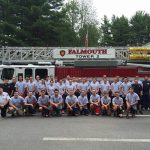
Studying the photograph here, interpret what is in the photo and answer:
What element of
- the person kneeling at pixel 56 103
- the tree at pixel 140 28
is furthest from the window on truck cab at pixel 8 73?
the tree at pixel 140 28

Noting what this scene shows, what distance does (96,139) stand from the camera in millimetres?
12445

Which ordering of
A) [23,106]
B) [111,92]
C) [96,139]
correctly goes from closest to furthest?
[96,139], [23,106], [111,92]

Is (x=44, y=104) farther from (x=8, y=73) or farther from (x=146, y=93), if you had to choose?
(x=8, y=73)

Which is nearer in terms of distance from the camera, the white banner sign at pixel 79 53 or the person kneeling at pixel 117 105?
the person kneeling at pixel 117 105

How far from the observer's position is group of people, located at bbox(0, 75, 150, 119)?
18234 mm

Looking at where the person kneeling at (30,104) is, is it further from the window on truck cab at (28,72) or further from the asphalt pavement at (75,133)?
the window on truck cab at (28,72)

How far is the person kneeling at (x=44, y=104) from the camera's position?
1814 centimetres

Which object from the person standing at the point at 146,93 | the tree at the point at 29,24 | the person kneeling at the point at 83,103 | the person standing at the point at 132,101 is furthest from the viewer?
the tree at the point at 29,24

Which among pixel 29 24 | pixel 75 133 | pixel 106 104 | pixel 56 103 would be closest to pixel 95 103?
pixel 106 104

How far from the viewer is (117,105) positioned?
18.2m

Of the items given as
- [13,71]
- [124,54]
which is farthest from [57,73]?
[124,54]

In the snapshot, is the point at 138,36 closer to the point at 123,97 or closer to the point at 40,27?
the point at 40,27

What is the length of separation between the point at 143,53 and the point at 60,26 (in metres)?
24.6

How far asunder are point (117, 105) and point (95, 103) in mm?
1039
